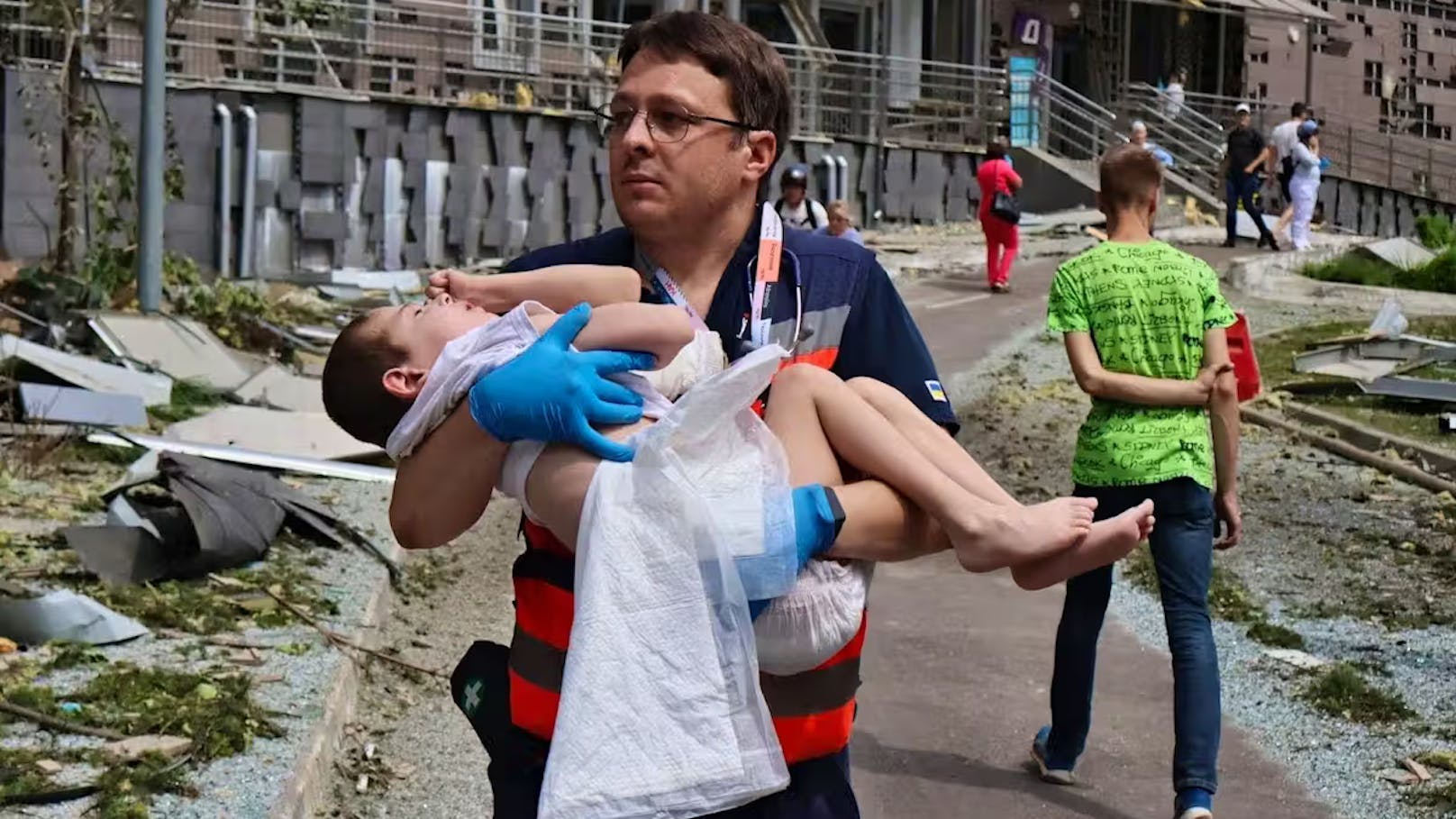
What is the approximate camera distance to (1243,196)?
2723 cm

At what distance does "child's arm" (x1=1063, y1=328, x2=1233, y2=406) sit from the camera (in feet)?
19.7

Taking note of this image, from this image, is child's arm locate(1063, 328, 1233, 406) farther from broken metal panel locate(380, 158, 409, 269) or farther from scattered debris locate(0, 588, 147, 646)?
broken metal panel locate(380, 158, 409, 269)

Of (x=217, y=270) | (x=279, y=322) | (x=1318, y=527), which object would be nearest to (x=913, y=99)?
(x=217, y=270)

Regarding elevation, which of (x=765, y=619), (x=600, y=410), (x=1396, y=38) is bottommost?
(x=765, y=619)

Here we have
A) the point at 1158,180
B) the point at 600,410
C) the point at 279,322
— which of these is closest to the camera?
the point at 600,410

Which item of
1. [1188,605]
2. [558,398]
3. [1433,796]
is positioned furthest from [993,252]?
[558,398]

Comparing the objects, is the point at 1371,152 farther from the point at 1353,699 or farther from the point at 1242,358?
the point at 1242,358

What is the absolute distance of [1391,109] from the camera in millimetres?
42562

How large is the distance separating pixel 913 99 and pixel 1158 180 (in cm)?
2548

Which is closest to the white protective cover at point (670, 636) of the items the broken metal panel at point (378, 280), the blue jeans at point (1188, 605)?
the blue jeans at point (1188, 605)

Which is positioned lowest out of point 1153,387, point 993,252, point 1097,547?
point 993,252

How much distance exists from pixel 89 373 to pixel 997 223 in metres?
12.3

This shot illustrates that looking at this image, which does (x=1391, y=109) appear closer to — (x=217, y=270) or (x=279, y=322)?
(x=217, y=270)

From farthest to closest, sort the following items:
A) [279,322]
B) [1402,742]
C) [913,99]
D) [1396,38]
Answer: [1396,38]
[913,99]
[279,322]
[1402,742]
